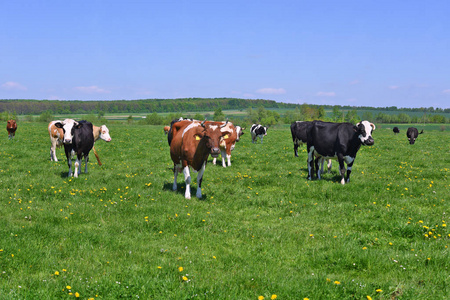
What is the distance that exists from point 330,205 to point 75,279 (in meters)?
→ 7.43

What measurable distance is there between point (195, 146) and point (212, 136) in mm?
995

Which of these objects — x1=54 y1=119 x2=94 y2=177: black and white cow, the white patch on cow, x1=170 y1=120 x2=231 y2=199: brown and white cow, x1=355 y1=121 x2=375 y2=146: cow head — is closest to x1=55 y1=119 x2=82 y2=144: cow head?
x1=54 y1=119 x2=94 y2=177: black and white cow

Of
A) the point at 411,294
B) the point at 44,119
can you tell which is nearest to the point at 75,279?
the point at 411,294

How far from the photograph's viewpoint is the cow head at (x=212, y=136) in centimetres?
1018

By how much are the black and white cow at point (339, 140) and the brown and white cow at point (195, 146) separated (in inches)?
205

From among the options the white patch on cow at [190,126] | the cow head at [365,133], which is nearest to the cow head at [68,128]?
the white patch on cow at [190,126]

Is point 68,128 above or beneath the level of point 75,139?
above

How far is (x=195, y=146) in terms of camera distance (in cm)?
1115

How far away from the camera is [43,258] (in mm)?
6301

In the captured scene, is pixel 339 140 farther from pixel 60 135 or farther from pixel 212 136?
pixel 60 135

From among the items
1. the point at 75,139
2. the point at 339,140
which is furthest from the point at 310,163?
the point at 75,139

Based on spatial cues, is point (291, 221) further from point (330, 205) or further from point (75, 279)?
point (75, 279)

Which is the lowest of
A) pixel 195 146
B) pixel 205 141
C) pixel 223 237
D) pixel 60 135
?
pixel 223 237

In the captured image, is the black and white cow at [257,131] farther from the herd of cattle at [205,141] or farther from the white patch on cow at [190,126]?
the white patch on cow at [190,126]
